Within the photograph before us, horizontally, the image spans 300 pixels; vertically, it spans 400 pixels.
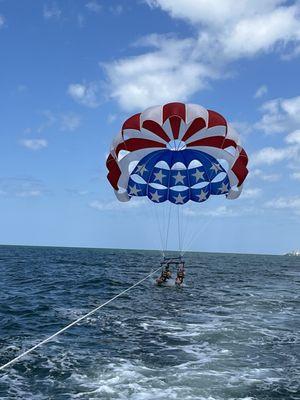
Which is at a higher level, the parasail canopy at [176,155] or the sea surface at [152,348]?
the parasail canopy at [176,155]

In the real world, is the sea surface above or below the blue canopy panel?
below

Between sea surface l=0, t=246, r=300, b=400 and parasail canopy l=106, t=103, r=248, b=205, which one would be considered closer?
sea surface l=0, t=246, r=300, b=400

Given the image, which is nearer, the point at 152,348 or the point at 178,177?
the point at 152,348

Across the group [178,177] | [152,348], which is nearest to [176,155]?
[178,177]

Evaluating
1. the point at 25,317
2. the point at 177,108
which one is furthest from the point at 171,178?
the point at 25,317

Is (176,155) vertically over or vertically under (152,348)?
over

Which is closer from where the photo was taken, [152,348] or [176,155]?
[152,348]

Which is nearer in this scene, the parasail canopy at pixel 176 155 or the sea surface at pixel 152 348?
the sea surface at pixel 152 348

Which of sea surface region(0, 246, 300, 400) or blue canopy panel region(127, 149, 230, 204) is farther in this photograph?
blue canopy panel region(127, 149, 230, 204)

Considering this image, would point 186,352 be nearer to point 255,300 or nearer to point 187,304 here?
point 187,304

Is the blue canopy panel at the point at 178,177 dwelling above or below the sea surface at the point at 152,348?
above

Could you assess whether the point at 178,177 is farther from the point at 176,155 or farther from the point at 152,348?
the point at 152,348

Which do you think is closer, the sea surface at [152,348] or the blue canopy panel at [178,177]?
the sea surface at [152,348]

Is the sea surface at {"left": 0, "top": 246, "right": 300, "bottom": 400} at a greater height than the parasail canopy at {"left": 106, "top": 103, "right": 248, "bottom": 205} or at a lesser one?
lesser
